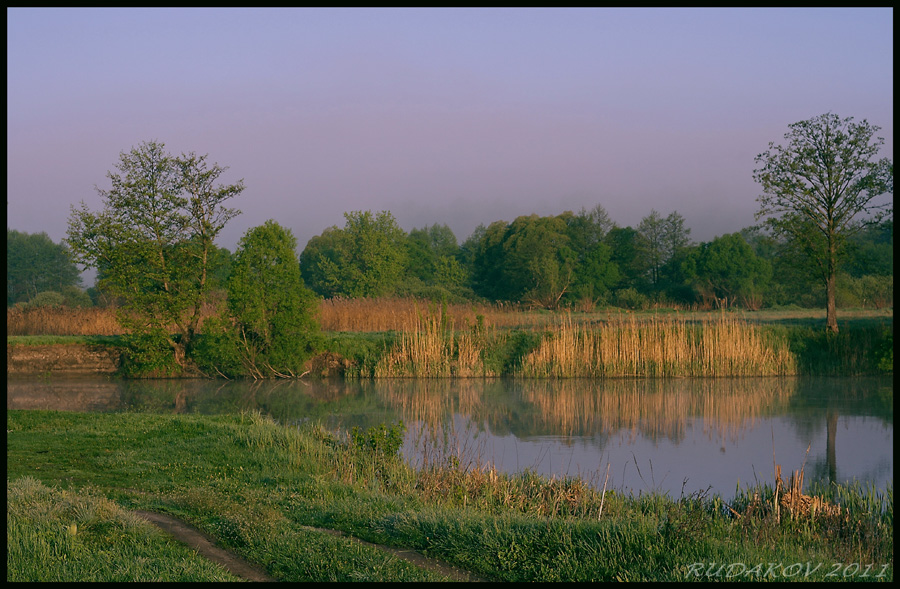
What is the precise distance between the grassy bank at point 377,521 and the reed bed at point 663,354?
1120 centimetres

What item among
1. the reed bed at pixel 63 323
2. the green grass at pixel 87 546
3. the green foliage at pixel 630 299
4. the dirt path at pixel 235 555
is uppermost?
the green foliage at pixel 630 299

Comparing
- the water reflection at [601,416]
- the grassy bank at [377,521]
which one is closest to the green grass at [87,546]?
the grassy bank at [377,521]

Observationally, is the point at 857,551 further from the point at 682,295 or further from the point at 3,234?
the point at 682,295

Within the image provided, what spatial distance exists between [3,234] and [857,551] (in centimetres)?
706

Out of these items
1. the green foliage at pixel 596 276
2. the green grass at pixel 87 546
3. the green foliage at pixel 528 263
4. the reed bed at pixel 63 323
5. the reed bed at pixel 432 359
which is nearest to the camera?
the green grass at pixel 87 546

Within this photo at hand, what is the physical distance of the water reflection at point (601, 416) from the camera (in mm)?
11016

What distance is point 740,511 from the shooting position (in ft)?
26.4

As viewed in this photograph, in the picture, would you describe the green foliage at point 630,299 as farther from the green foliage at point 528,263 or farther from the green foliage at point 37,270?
the green foliage at point 37,270

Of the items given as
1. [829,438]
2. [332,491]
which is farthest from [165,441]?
[829,438]

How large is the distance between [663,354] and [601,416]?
609 cm

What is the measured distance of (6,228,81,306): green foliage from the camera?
201ft

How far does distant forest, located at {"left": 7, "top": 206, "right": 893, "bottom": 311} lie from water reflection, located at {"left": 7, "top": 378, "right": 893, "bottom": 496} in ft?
74.4

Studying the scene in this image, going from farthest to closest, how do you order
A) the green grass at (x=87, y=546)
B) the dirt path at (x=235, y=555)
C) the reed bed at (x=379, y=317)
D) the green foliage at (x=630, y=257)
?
the green foliage at (x=630, y=257) → the reed bed at (x=379, y=317) → the dirt path at (x=235, y=555) → the green grass at (x=87, y=546)

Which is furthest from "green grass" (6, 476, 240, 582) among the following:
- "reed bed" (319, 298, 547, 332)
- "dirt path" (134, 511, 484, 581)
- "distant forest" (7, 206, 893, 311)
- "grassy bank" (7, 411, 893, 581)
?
"distant forest" (7, 206, 893, 311)
